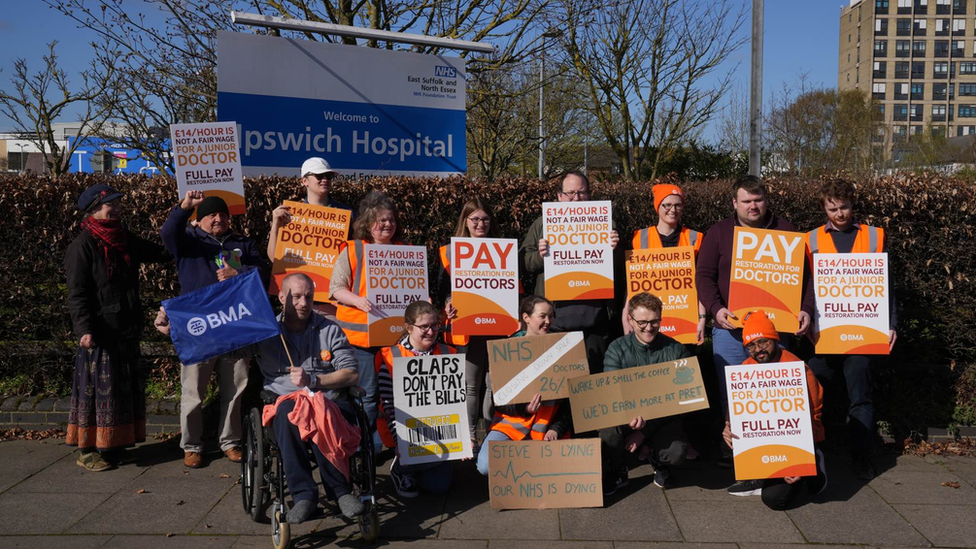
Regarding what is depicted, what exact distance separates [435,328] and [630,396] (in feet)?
4.34

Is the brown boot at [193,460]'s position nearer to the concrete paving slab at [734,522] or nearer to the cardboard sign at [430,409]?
the cardboard sign at [430,409]

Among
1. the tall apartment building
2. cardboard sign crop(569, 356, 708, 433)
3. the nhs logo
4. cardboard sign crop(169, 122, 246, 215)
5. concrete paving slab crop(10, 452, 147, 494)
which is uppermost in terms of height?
the tall apartment building

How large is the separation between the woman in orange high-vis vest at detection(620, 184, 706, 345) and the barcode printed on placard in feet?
5.01

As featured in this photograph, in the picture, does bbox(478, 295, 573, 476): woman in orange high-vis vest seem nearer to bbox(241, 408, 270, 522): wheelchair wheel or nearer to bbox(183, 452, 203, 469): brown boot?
bbox(241, 408, 270, 522): wheelchair wheel

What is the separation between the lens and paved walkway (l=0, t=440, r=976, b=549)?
489cm

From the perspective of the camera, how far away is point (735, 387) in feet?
17.6

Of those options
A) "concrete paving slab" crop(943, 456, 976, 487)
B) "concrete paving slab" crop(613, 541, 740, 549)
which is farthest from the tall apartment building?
"concrete paving slab" crop(613, 541, 740, 549)

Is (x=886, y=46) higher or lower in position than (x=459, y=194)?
higher

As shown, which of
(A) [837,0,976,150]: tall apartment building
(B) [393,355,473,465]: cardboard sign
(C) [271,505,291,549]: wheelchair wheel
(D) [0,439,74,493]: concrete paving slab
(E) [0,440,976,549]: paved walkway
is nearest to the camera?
(C) [271,505,291,549]: wheelchair wheel

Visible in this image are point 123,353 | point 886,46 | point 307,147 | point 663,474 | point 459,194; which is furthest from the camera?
point 886,46

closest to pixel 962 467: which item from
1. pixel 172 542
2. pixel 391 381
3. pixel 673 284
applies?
pixel 673 284

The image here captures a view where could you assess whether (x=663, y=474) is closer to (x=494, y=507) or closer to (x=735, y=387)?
(x=735, y=387)

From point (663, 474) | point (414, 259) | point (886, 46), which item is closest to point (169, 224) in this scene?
point (414, 259)

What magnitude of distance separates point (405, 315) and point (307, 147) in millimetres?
2981
